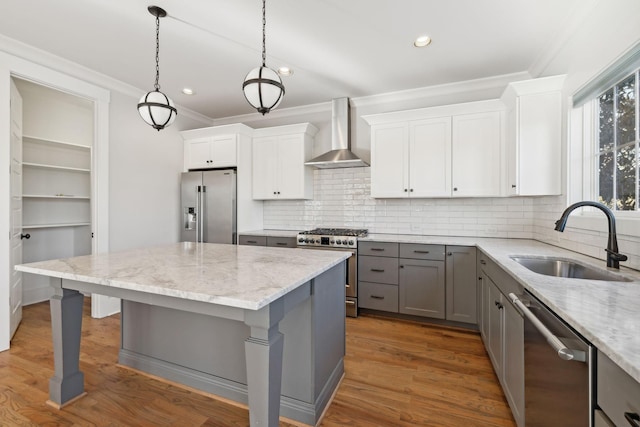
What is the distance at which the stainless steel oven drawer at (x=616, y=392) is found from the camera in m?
0.68

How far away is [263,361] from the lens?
1.20 metres

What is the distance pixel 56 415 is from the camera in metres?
1.79

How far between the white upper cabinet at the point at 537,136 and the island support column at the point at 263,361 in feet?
8.65

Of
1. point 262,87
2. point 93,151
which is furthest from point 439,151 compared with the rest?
point 93,151

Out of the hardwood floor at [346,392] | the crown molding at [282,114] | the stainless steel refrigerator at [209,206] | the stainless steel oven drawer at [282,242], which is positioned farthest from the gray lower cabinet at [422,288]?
the crown molding at [282,114]

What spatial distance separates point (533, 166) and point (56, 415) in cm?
404

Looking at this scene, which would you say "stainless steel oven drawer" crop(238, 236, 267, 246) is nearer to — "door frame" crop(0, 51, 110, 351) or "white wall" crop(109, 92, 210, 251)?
"white wall" crop(109, 92, 210, 251)

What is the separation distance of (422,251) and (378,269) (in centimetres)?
52

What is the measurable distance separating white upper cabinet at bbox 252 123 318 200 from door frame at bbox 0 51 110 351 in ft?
5.89

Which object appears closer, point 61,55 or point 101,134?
point 61,55

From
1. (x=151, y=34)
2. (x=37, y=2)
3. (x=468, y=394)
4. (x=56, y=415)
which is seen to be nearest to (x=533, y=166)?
(x=468, y=394)

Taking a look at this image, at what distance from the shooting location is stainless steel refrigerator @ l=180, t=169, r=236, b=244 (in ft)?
13.2

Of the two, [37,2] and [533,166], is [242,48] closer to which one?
[37,2]

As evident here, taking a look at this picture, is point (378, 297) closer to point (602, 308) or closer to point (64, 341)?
point (602, 308)
